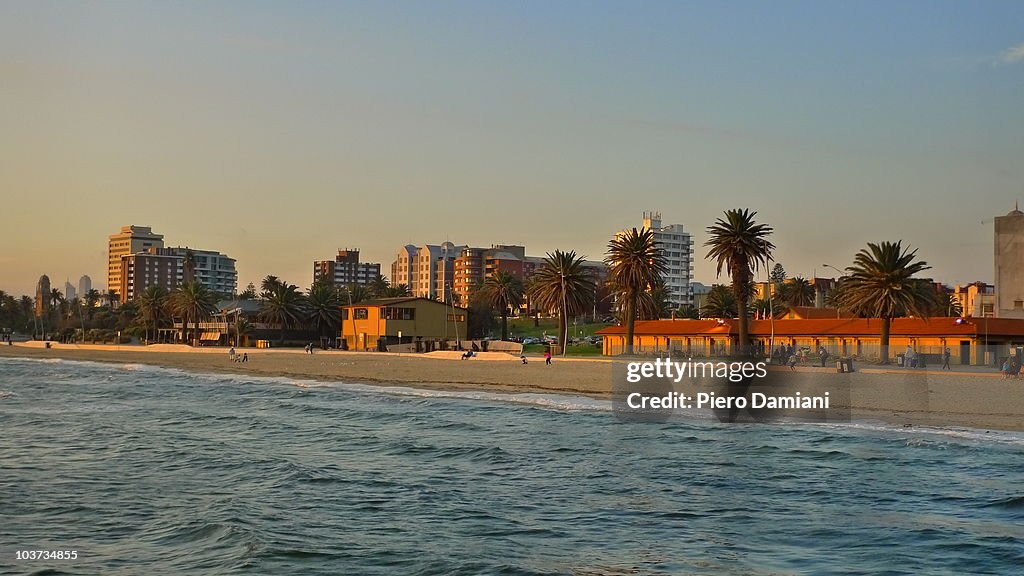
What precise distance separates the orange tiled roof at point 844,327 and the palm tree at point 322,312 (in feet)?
182

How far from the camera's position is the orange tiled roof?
6544 centimetres

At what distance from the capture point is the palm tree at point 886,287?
202 feet

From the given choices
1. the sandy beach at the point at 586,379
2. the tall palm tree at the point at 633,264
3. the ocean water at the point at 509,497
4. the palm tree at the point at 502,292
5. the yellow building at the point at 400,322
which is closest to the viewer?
the ocean water at the point at 509,497

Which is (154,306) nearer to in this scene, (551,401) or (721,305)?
(721,305)

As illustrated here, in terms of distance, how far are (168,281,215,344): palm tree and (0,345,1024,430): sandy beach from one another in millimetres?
38718

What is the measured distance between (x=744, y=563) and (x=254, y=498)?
392 inches

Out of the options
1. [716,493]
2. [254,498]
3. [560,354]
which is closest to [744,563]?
[716,493]

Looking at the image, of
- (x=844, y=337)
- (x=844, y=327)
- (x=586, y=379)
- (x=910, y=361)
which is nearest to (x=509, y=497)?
(x=586, y=379)

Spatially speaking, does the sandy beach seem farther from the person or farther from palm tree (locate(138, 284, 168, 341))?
palm tree (locate(138, 284, 168, 341))

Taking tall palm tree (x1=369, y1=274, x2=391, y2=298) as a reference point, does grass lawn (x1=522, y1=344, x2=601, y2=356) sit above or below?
below

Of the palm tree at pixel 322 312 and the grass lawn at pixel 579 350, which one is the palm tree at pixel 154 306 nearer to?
the palm tree at pixel 322 312

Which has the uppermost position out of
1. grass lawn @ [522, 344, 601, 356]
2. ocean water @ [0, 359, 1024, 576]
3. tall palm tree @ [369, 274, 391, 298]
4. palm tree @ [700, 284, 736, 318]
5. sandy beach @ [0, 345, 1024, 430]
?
tall palm tree @ [369, 274, 391, 298]

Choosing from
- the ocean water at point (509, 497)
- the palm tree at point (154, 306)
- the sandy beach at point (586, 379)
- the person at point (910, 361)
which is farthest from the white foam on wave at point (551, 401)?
the palm tree at point (154, 306)

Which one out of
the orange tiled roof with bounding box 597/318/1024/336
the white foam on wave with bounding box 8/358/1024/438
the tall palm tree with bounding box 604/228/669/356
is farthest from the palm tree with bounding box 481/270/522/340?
the white foam on wave with bounding box 8/358/1024/438
